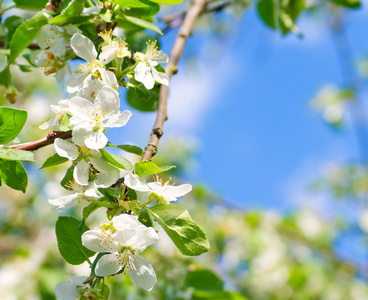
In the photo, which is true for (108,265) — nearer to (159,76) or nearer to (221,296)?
(159,76)

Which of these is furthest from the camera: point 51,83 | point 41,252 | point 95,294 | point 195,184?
point 51,83

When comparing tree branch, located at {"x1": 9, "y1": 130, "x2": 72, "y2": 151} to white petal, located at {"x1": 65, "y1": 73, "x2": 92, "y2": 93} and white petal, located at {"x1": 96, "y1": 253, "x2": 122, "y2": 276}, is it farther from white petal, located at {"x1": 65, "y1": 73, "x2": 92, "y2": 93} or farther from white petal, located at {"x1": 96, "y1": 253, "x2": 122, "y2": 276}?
white petal, located at {"x1": 96, "y1": 253, "x2": 122, "y2": 276}

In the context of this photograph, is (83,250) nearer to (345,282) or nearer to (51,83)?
(345,282)

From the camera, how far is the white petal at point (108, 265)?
0.75 metres

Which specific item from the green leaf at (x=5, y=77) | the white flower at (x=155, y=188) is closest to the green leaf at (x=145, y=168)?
the white flower at (x=155, y=188)

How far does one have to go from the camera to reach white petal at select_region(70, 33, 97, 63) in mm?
895

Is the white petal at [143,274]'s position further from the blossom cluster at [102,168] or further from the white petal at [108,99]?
the white petal at [108,99]

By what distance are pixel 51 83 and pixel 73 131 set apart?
182 inches

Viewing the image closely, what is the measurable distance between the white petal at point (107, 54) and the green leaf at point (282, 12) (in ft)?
2.65

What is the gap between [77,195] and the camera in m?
0.78

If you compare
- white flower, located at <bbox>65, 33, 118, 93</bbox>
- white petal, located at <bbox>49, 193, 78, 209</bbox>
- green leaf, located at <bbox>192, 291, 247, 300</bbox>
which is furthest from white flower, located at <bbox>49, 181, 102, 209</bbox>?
green leaf, located at <bbox>192, 291, 247, 300</bbox>

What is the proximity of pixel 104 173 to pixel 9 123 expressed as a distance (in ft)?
0.69

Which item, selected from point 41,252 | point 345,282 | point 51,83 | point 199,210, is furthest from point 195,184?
point 51,83

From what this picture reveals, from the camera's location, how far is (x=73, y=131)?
787mm
